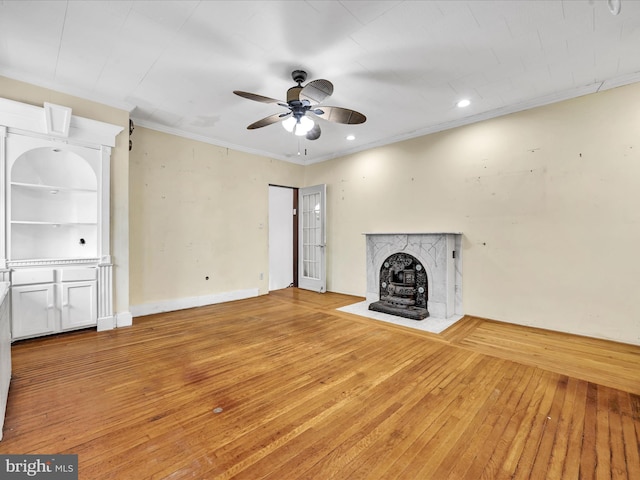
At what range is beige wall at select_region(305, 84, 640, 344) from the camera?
10.4 feet

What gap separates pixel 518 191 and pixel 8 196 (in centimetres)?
613

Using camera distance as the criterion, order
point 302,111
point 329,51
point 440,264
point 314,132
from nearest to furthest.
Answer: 1. point 329,51
2. point 302,111
3. point 314,132
4. point 440,264

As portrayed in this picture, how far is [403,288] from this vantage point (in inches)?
178

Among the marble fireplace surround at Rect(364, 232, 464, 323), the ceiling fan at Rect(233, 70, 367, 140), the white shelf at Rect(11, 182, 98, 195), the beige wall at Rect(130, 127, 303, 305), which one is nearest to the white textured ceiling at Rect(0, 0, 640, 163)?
the ceiling fan at Rect(233, 70, 367, 140)

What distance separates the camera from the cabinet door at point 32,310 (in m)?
3.10

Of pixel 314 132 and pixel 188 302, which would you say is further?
pixel 188 302

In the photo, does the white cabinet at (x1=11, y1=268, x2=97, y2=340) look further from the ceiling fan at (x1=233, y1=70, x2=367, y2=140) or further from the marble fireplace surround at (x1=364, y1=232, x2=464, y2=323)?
the marble fireplace surround at (x1=364, y1=232, x2=464, y2=323)

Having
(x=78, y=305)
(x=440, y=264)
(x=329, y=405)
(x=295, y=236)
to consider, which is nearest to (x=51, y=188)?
(x=78, y=305)

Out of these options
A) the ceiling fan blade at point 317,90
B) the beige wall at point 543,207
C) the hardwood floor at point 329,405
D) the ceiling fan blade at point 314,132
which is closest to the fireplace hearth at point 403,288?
the beige wall at point 543,207

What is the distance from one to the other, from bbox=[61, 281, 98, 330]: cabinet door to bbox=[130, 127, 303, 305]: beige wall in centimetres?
64

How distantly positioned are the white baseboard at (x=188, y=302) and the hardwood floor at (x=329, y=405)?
78 centimetres

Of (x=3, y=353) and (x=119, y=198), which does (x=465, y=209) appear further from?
(x=3, y=353)

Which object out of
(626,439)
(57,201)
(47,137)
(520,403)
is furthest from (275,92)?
(626,439)

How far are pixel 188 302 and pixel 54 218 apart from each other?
2097 millimetres
